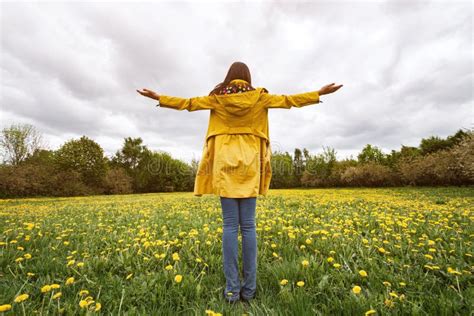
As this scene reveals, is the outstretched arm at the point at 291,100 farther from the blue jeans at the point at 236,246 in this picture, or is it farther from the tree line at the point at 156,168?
the tree line at the point at 156,168

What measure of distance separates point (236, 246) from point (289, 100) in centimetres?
150

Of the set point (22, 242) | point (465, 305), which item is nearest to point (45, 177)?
point (22, 242)

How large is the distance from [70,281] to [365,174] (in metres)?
36.3

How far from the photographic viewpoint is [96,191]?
34594mm

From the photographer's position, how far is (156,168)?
36.5 metres

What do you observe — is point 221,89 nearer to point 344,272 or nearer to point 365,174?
point 344,272

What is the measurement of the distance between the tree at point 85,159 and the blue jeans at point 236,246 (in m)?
38.6

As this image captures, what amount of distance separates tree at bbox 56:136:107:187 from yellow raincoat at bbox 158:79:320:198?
126 feet

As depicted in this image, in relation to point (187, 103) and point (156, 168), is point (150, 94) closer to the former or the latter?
point (187, 103)

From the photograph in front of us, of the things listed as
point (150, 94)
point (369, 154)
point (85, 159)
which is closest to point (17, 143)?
point (85, 159)

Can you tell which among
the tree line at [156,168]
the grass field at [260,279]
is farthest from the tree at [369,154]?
the grass field at [260,279]

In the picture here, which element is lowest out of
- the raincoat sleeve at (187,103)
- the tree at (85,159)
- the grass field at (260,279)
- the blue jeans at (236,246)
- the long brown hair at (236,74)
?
the grass field at (260,279)

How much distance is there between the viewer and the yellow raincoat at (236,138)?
2240 millimetres

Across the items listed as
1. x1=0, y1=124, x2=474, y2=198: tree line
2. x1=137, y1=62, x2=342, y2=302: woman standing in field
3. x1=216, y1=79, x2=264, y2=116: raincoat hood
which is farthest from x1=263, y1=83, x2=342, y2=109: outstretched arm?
x1=0, y1=124, x2=474, y2=198: tree line
